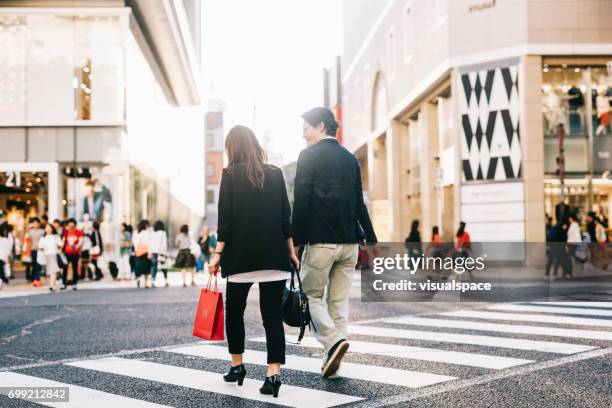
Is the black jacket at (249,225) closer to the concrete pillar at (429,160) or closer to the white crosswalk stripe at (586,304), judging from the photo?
the white crosswalk stripe at (586,304)

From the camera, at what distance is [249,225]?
4906 mm

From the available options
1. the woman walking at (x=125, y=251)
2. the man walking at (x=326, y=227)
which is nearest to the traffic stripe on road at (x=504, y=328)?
the man walking at (x=326, y=227)

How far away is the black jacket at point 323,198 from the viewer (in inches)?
215

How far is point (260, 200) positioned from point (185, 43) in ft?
93.2

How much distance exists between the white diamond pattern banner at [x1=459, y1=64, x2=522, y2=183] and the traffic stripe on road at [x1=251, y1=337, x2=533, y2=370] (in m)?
18.3

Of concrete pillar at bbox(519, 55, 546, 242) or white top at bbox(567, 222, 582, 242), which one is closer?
white top at bbox(567, 222, 582, 242)

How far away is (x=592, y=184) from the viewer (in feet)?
82.4

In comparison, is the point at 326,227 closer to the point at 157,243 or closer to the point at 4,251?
the point at 157,243

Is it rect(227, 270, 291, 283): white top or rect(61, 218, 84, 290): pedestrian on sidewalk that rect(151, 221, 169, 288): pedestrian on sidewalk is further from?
rect(227, 270, 291, 283): white top

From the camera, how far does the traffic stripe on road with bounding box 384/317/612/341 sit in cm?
791

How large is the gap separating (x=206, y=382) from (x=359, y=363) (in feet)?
4.72

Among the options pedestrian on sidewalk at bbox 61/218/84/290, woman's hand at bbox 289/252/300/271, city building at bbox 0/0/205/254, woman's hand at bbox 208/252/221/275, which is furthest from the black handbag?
city building at bbox 0/0/205/254

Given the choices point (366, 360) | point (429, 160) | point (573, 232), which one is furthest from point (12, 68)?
point (366, 360)

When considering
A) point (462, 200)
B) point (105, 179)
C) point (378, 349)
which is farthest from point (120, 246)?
point (378, 349)
